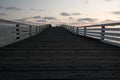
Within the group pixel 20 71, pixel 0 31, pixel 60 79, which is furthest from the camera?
pixel 0 31

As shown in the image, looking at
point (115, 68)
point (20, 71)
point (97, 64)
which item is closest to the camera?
point (20, 71)

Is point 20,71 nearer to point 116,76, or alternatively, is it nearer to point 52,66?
point 52,66

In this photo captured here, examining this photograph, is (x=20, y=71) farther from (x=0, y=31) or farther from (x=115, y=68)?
(x=0, y=31)

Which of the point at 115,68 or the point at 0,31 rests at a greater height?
the point at 0,31

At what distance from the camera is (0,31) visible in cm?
810

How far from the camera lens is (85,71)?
4.75 metres

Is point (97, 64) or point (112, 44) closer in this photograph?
point (97, 64)

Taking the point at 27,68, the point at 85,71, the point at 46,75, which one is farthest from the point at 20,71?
the point at 85,71

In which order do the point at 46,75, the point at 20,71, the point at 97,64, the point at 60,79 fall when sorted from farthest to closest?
the point at 97,64 < the point at 20,71 < the point at 46,75 < the point at 60,79

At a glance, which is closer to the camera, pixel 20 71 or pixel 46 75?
pixel 46 75

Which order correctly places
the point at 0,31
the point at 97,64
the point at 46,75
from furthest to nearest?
the point at 0,31 < the point at 97,64 < the point at 46,75

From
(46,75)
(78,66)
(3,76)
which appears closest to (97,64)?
(78,66)

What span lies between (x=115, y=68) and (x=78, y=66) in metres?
0.90

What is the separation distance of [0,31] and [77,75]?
4.67 m
